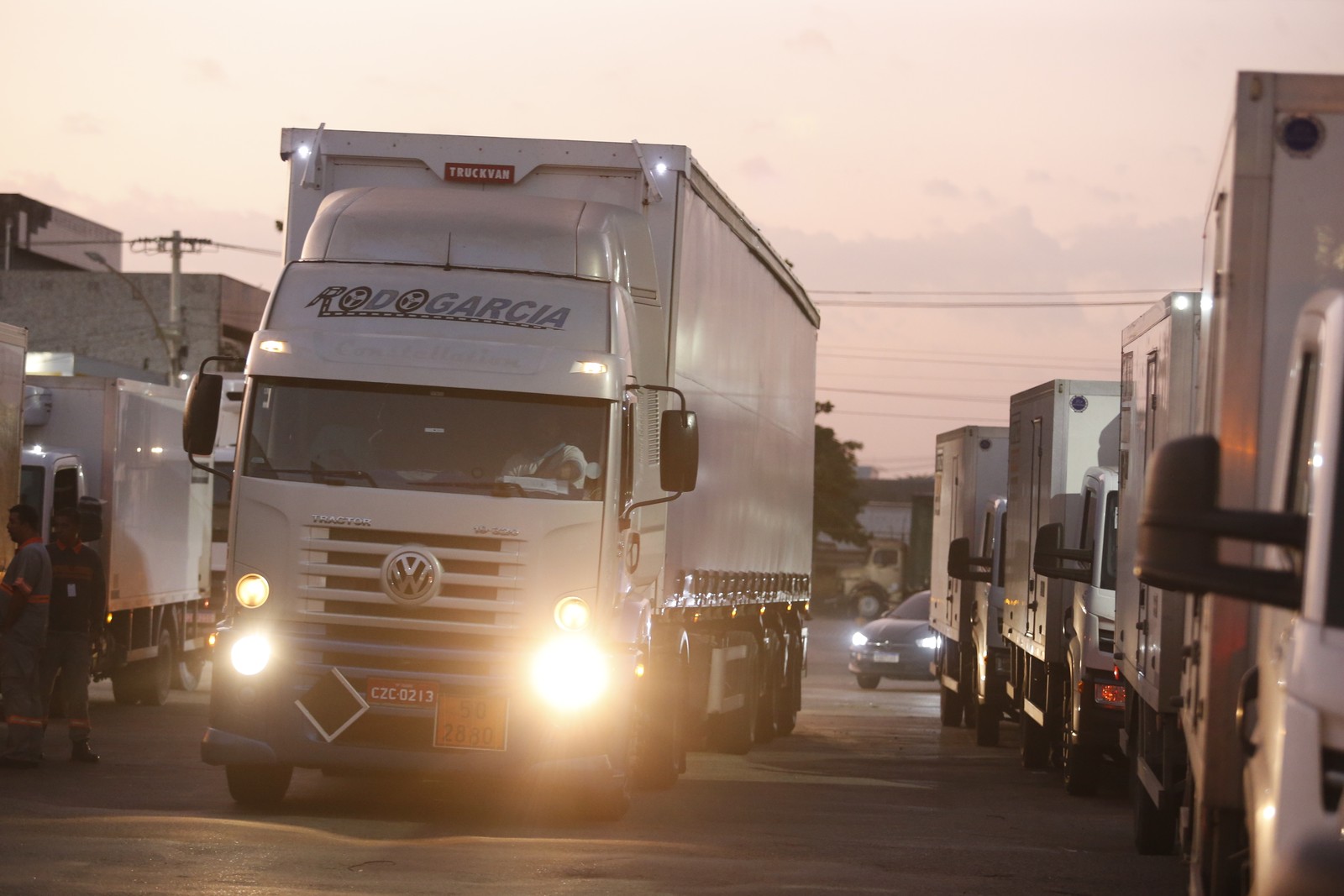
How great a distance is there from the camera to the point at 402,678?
11.4 meters

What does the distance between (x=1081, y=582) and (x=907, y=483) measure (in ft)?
463

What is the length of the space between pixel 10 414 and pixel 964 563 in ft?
32.2

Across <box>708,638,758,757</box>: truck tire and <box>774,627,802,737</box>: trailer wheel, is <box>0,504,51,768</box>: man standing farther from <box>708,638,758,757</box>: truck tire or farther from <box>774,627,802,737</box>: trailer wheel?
<box>774,627,802,737</box>: trailer wheel

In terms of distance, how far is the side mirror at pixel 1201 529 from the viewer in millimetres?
4676

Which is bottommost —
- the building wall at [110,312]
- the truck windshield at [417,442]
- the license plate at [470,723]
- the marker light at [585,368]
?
the license plate at [470,723]

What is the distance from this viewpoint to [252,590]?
37.8 feet

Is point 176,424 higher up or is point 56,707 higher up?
point 176,424

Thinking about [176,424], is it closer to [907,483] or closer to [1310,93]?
[1310,93]

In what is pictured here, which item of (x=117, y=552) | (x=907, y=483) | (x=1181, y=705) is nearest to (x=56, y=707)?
(x=117, y=552)

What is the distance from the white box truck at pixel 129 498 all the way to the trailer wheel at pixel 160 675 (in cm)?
1

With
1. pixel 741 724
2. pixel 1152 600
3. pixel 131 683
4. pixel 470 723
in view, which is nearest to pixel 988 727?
pixel 741 724

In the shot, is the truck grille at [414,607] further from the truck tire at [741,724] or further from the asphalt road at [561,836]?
the truck tire at [741,724]

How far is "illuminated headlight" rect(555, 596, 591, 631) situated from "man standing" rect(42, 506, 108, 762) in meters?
5.42

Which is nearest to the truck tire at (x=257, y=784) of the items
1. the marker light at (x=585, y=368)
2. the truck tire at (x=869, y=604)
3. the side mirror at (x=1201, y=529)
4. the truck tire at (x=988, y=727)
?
the marker light at (x=585, y=368)
